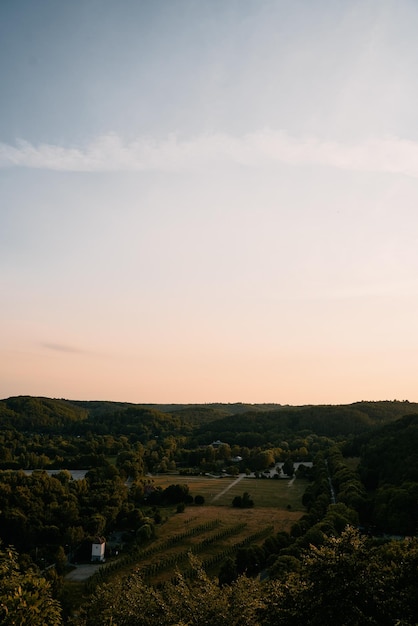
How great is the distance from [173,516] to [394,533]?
106 feet

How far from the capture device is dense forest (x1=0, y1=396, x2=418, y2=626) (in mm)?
17953

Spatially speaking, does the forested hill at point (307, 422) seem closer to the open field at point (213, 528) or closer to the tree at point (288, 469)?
the tree at point (288, 469)

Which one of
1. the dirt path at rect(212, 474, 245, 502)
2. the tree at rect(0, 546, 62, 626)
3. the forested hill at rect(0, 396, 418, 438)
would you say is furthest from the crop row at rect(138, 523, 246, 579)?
the forested hill at rect(0, 396, 418, 438)

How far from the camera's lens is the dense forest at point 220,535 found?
18.0 m

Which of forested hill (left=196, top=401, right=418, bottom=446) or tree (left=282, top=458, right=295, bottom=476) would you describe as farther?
Answer: forested hill (left=196, top=401, right=418, bottom=446)

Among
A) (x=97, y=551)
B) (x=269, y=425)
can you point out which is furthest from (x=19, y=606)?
(x=269, y=425)

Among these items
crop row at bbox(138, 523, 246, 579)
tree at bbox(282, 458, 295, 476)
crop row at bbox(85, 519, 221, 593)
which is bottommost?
crop row at bbox(85, 519, 221, 593)

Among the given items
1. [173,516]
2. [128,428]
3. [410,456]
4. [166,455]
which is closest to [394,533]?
[410,456]

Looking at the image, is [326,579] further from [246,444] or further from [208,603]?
[246,444]

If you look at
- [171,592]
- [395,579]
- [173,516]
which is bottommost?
[173,516]

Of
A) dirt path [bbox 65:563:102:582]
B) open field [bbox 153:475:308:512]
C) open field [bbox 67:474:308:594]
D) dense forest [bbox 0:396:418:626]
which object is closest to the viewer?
dense forest [bbox 0:396:418:626]

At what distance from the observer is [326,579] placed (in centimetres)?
1762

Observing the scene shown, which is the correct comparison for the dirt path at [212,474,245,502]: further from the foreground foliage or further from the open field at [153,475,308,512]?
the foreground foliage

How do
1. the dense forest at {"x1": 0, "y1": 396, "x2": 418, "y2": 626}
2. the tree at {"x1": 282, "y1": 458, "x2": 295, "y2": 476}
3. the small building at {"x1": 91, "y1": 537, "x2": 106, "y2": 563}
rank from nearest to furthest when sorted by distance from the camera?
the dense forest at {"x1": 0, "y1": 396, "x2": 418, "y2": 626}
the small building at {"x1": 91, "y1": 537, "x2": 106, "y2": 563}
the tree at {"x1": 282, "y1": 458, "x2": 295, "y2": 476}
